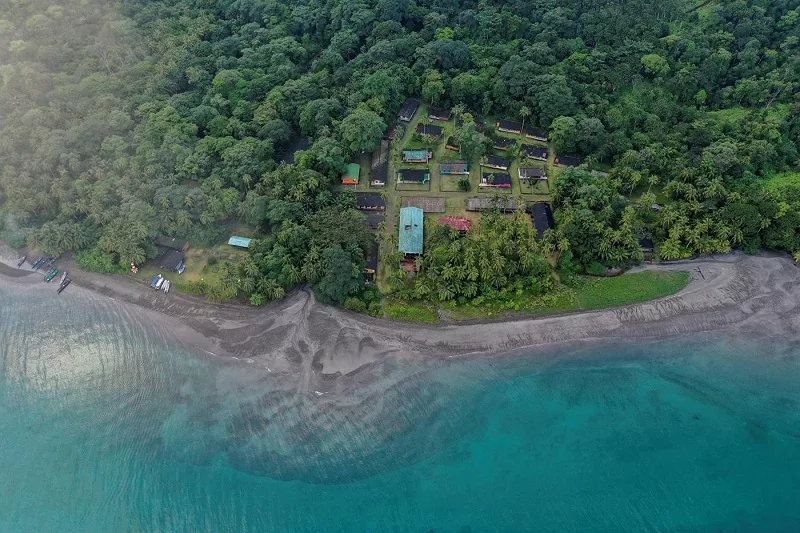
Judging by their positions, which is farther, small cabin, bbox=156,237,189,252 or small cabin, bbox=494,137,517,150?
small cabin, bbox=494,137,517,150

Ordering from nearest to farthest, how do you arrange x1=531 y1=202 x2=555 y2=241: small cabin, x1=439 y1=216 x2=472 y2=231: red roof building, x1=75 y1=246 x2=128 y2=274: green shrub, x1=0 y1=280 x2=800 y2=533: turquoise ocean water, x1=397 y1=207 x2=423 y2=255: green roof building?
x1=0 y1=280 x2=800 y2=533: turquoise ocean water, x1=397 y1=207 x2=423 y2=255: green roof building, x1=75 y1=246 x2=128 y2=274: green shrub, x1=531 y1=202 x2=555 y2=241: small cabin, x1=439 y1=216 x2=472 y2=231: red roof building

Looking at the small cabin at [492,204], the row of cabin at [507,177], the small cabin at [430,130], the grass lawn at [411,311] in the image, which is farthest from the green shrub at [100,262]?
the row of cabin at [507,177]

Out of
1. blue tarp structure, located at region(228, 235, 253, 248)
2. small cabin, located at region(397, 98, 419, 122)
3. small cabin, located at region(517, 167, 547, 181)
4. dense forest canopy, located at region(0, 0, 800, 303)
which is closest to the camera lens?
dense forest canopy, located at region(0, 0, 800, 303)

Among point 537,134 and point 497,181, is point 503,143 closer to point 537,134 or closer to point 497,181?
point 537,134

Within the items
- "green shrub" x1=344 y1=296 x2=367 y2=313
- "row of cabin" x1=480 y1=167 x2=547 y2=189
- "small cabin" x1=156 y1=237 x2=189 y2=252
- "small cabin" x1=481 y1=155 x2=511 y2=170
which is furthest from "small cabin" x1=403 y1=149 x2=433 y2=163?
"small cabin" x1=156 y1=237 x2=189 y2=252

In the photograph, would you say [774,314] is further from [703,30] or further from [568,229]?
[703,30]

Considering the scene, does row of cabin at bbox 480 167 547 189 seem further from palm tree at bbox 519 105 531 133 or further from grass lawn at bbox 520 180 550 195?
palm tree at bbox 519 105 531 133

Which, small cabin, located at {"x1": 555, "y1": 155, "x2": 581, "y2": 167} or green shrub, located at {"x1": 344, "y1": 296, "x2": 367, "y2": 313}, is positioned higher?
small cabin, located at {"x1": 555, "y1": 155, "x2": 581, "y2": 167}
